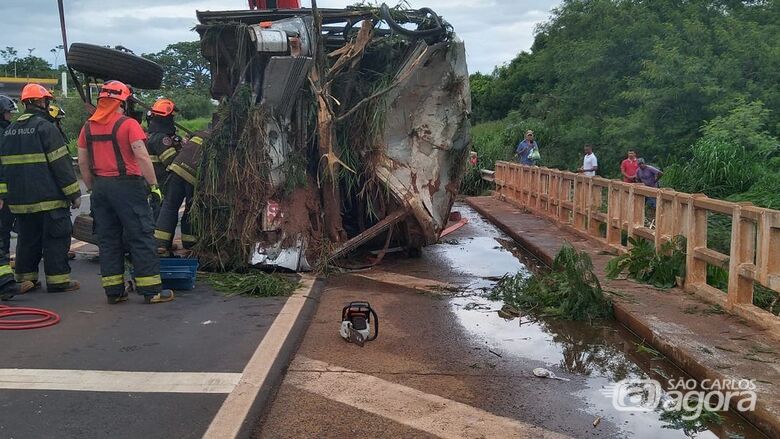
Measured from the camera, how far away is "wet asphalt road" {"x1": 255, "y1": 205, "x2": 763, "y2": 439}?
14.5 ft

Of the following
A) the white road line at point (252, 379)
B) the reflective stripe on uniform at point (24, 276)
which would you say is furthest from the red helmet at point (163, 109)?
the white road line at point (252, 379)

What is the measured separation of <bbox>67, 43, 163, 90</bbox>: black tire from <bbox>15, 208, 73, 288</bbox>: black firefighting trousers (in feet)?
7.06

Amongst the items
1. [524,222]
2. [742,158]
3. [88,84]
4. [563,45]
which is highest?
Result: [563,45]

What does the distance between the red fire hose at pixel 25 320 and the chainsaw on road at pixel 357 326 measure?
223 centimetres

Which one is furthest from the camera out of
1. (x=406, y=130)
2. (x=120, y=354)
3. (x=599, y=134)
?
(x=599, y=134)

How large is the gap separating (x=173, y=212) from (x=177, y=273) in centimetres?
164

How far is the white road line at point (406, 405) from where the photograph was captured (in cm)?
430

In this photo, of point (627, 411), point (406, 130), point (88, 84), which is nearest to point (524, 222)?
point (406, 130)

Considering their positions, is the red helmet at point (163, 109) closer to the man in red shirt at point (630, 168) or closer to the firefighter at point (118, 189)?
the firefighter at point (118, 189)

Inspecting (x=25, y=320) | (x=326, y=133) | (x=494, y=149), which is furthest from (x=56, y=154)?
(x=494, y=149)

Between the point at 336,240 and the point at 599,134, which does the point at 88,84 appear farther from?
the point at 599,134

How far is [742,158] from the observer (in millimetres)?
13867

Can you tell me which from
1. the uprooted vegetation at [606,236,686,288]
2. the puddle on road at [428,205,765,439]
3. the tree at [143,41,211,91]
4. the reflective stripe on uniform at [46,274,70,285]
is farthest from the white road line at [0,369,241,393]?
the tree at [143,41,211,91]

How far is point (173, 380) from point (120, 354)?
704mm
